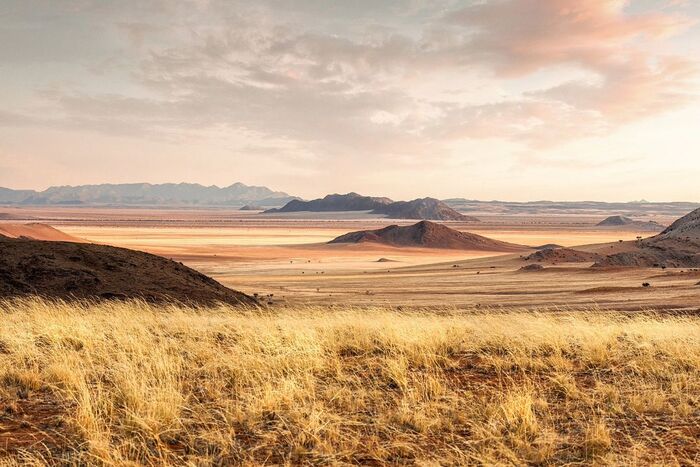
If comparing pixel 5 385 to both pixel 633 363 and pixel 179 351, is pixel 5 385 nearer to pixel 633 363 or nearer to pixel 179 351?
pixel 179 351

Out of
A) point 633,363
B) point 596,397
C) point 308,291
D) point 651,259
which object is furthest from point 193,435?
point 651,259

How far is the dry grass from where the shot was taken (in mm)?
5844

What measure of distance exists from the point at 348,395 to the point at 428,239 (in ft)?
325

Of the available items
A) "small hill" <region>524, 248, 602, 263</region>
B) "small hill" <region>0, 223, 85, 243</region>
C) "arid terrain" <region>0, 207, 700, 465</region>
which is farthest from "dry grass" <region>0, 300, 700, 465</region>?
"small hill" <region>0, 223, 85, 243</region>

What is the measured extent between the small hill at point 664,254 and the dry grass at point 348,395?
40.4 meters

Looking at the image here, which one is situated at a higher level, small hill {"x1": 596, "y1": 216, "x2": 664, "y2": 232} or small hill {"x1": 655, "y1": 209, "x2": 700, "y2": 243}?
small hill {"x1": 655, "y1": 209, "x2": 700, "y2": 243}

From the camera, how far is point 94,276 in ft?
73.9

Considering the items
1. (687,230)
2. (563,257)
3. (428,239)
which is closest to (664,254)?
(563,257)

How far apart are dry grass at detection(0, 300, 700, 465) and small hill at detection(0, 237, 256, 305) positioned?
9.99m

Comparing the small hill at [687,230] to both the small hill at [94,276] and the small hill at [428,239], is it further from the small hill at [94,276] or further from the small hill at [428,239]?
the small hill at [94,276]

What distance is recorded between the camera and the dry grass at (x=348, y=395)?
5.84 metres

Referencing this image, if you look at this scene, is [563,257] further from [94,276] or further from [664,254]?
[94,276]

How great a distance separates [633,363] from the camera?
9094mm

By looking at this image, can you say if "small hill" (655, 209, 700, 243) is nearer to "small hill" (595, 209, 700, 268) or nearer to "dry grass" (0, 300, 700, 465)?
"small hill" (595, 209, 700, 268)
